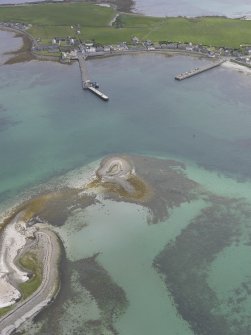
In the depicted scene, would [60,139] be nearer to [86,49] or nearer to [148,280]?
[148,280]

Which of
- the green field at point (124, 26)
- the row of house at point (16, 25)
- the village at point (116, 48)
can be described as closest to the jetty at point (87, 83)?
the village at point (116, 48)

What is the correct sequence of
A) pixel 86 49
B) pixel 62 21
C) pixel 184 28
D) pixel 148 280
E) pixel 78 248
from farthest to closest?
pixel 62 21 → pixel 184 28 → pixel 86 49 → pixel 78 248 → pixel 148 280

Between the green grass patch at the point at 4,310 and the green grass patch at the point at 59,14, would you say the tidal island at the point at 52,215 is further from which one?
the green grass patch at the point at 59,14

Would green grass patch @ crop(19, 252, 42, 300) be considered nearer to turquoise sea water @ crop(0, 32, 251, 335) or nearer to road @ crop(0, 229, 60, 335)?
road @ crop(0, 229, 60, 335)

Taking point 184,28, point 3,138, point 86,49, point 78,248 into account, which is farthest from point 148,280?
point 184,28

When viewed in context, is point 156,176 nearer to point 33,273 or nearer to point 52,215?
point 52,215
